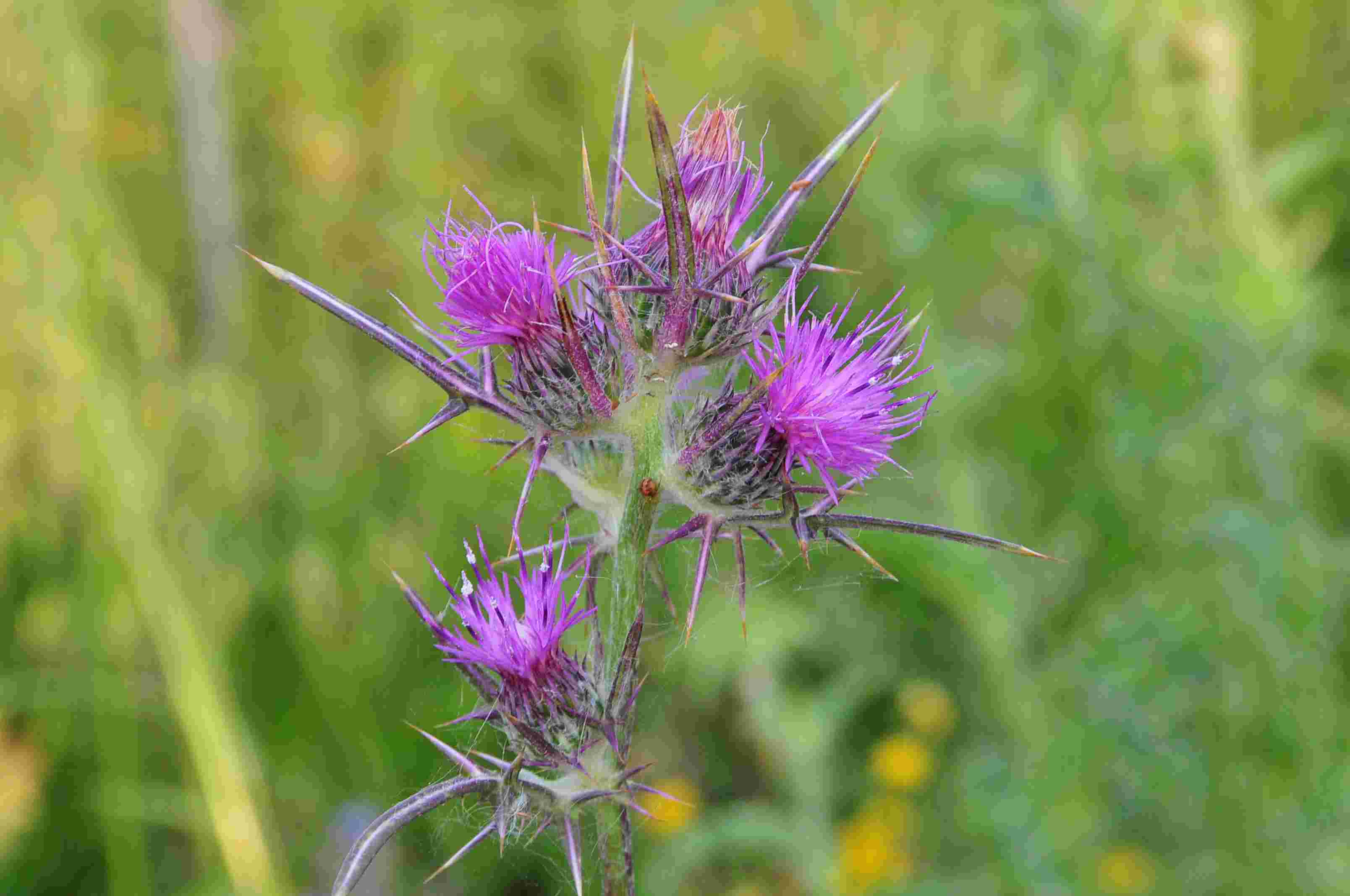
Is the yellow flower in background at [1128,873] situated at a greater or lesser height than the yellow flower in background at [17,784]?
greater

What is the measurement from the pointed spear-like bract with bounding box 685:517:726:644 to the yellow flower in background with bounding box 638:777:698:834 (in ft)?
7.39

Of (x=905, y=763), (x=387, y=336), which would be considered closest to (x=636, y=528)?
(x=387, y=336)

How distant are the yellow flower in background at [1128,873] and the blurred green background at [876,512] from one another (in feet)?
0.04

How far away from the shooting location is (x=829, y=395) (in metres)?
1.12

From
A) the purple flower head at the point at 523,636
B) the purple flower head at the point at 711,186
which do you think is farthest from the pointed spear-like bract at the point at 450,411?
the purple flower head at the point at 711,186

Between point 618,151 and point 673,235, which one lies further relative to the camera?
point 618,151

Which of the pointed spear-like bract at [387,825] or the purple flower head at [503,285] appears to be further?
the purple flower head at [503,285]

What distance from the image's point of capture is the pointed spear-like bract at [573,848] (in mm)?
993

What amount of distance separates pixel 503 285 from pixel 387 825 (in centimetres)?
55

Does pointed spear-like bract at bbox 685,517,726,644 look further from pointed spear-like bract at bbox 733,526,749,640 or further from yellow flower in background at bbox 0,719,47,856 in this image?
yellow flower in background at bbox 0,719,47,856

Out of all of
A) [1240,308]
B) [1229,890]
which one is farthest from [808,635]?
[1240,308]

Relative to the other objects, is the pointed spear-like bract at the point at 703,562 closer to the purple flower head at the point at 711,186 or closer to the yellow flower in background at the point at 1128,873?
the purple flower head at the point at 711,186

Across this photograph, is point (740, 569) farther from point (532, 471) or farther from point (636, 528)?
point (532, 471)

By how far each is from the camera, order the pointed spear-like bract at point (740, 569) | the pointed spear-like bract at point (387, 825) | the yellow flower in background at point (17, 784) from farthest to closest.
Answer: the yellow flower in background at point (17, 784) < the pointed spear-like bract at point (740, 569) < the pointed spear-like bract at point (387, 825)
